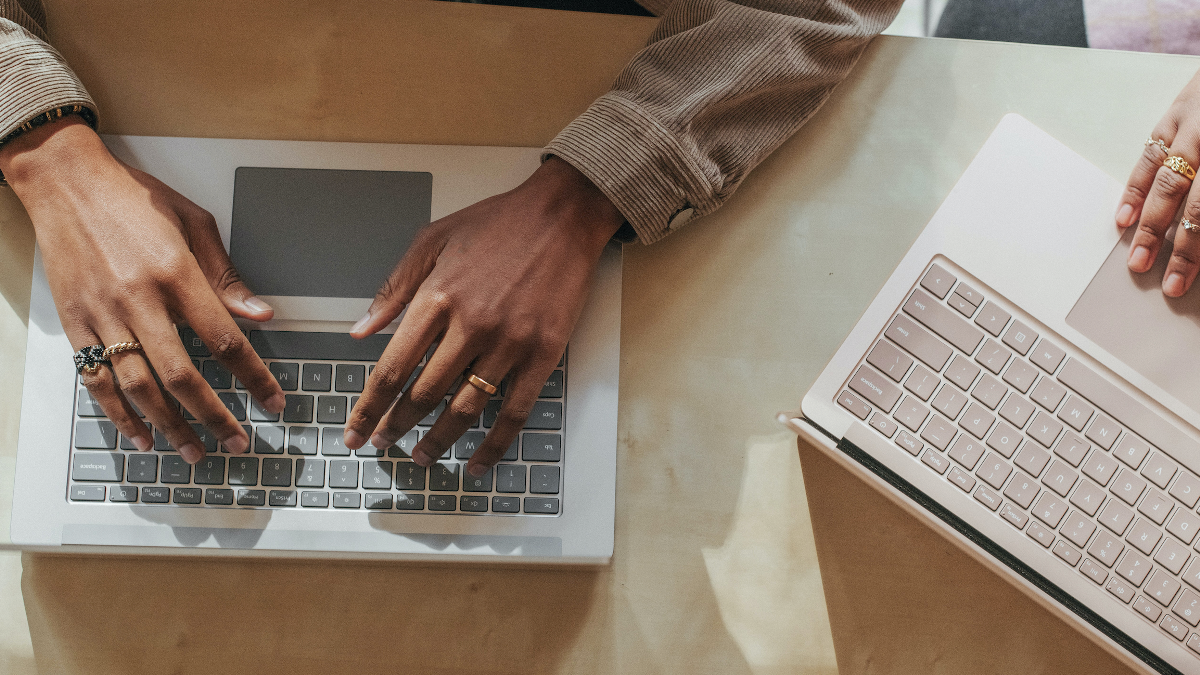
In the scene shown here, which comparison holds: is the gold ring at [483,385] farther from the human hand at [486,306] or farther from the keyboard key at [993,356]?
the keyboard key at [993,356]

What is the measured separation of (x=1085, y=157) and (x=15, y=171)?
3.08 feet

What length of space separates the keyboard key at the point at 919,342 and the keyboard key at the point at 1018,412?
6cm

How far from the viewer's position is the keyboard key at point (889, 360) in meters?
0.57

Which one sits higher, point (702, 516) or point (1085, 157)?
point (1085, 157)

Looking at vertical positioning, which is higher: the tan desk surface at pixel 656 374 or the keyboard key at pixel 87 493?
the tan desk surface at pixel 656 374

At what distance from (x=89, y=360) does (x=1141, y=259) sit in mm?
849

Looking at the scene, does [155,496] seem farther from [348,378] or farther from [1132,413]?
[1132,413]

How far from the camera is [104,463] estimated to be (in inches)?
22.5

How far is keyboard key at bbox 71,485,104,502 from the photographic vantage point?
1.86ft

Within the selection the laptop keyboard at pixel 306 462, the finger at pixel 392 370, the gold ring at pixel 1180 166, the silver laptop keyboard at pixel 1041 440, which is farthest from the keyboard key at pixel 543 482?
the gold ring at pixel 1180 166

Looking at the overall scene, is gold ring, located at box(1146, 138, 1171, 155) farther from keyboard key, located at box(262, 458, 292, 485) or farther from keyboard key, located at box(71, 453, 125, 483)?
keyboard key, located at box(71, 453, 125, 483)

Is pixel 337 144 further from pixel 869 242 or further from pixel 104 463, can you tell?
pixel 869 242

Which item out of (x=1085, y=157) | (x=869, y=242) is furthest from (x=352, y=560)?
(x=1085, y=157)

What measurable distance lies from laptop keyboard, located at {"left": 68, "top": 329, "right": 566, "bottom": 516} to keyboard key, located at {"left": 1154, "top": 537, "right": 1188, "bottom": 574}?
46cm
